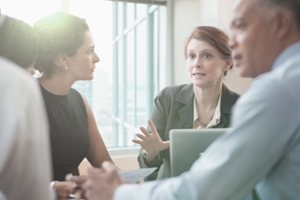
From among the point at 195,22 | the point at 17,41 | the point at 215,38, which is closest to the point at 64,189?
the point at 17,41

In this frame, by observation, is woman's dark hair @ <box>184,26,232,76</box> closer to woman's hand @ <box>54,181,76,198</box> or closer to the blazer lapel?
the blazer lapel

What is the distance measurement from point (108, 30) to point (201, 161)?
2665mm

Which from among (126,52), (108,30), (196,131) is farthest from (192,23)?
(196,131)

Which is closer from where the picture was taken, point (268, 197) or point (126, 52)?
point (268, 197)

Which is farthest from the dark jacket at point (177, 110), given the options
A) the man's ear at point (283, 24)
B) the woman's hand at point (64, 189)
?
the man's ear at point (283, 24)

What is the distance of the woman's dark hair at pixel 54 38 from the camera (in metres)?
1.68

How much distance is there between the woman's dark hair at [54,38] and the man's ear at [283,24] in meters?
1.22

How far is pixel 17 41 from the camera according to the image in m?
0.82

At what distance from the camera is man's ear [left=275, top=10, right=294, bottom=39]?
0.77m

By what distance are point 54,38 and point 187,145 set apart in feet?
3.35

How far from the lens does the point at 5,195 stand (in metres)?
0.72

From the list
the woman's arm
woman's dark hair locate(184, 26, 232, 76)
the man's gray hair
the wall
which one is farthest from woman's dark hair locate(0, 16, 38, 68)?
the wall

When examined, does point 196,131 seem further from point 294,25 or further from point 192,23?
point 192,23

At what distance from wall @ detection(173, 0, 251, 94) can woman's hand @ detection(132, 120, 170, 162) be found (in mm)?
1261
